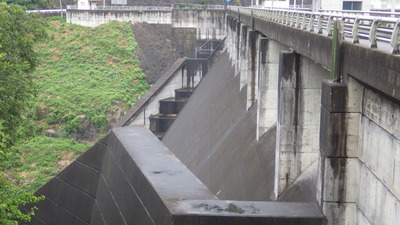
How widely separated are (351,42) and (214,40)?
37.9 meters

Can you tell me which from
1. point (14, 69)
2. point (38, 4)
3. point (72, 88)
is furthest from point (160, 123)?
point (38, 4)

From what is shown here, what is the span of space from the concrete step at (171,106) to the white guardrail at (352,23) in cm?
1703

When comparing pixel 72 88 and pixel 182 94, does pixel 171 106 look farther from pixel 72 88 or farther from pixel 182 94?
pixel 72 88

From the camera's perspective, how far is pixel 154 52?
157 feet

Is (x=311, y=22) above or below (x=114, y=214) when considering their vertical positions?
above

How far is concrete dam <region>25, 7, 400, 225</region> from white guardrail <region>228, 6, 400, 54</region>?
0.10ft

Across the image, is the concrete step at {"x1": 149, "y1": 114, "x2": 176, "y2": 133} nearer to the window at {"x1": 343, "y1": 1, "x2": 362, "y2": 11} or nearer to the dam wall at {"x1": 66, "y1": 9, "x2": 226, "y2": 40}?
the dam wall at {"x1": 66, "y1": 9, "x2": 226, "y2": 40}

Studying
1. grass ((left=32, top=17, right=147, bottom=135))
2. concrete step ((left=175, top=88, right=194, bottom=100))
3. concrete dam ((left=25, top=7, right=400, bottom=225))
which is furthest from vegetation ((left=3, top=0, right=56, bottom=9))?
concrete dam ((left=25, top=7, right=400, bottom=225))

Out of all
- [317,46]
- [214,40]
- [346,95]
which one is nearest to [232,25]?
[214,40]

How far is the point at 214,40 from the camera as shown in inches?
1828

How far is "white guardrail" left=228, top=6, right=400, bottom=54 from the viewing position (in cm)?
741

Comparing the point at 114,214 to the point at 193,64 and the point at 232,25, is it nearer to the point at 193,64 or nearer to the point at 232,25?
the point at 232,25

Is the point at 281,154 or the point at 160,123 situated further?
the point at 160,123

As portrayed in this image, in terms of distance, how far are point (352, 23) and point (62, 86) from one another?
122 ft
